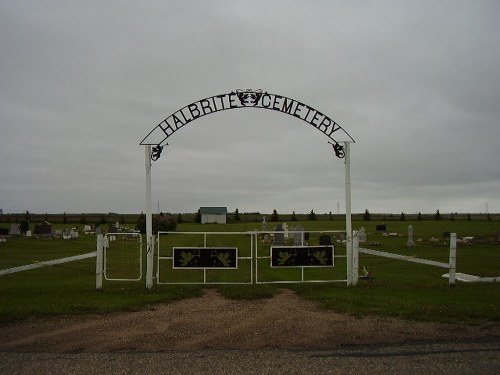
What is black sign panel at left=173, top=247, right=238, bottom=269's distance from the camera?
13.9 metres

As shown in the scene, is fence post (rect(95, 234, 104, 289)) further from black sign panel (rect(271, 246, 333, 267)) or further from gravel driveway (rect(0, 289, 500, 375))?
black sign panel (rect(271, 246, 333, 267))

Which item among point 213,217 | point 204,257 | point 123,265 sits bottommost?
point 123,265

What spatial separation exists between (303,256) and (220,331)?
5.99 metres

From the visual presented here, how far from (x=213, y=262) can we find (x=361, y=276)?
483cm

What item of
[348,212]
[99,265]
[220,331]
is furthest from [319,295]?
[99,265]

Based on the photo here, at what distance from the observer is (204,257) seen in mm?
13953

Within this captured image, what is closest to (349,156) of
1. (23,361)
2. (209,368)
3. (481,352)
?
(481,352)

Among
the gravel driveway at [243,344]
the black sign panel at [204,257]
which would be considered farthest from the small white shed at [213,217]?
the gravel driveway at [243,344]

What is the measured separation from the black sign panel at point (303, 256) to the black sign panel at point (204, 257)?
3.89ft

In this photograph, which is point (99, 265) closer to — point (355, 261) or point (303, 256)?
point (303, 256)

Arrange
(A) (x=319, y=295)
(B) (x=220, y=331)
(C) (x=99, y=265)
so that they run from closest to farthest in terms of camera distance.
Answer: (B) (x=220, y=331) → (A) (x=319, y=295) → (C) (x=99, y=265)

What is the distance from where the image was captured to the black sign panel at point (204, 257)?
1387 cm

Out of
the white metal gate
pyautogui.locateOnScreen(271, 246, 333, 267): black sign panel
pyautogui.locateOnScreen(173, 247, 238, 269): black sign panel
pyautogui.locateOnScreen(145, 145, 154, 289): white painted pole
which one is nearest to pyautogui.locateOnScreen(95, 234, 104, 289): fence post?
the white metal gate

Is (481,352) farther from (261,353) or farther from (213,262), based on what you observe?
(213,262)
